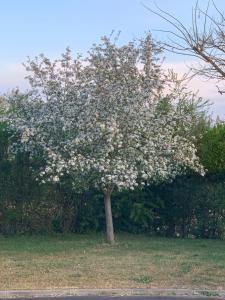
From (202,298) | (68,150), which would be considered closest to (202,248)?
(68,150)

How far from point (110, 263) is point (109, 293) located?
252 cm

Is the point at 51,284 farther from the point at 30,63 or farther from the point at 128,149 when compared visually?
the point at 30,63

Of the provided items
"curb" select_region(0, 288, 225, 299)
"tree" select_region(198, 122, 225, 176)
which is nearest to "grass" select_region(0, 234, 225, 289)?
"curb" select_region(0, 288, 225, 299)

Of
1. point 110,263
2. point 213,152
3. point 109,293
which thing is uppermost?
point 213,152

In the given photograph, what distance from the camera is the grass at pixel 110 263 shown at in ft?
40.5

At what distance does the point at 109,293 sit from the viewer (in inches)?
459

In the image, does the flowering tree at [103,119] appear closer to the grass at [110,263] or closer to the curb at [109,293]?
the grass at [110,263]

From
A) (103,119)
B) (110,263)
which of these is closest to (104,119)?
(103,119)

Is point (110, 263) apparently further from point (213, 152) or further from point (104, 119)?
point (213, 152)

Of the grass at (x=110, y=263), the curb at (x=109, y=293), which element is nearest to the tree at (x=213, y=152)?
the grass at (x=110, y=263)

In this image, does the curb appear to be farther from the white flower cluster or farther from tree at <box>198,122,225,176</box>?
tree at <box>198,122,225,176</box>

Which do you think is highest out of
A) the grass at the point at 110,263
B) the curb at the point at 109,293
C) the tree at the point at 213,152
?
the tree at the point at 213,152

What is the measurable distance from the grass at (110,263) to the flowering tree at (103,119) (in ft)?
5.13

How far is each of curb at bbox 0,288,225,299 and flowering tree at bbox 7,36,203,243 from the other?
411cm
